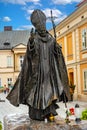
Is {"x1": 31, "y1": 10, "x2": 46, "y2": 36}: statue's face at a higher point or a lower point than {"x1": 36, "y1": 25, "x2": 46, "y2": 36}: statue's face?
higher

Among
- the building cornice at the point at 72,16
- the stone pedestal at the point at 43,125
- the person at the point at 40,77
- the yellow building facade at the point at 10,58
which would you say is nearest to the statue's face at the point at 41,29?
the person at the point at 40,77

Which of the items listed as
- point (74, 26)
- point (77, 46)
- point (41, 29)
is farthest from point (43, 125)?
point (74, 26)

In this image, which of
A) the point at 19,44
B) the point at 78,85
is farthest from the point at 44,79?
the point at 19,44

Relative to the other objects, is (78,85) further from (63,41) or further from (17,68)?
(17,68)

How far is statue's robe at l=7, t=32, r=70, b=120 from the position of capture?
643cm

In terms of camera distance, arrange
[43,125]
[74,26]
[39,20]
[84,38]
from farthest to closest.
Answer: [74,26] → [84,38] → [39,20] → [43,125]

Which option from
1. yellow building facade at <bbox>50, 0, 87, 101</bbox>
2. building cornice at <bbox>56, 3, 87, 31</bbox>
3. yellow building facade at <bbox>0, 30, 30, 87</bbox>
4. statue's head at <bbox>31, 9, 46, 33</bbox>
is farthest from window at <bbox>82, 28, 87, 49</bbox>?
yellow building facade at <bbox>0, 30, 30, 87</bbox>

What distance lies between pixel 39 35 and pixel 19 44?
47326mm

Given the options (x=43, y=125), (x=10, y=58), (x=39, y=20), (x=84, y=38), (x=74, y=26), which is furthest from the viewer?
(x=10, y=58)

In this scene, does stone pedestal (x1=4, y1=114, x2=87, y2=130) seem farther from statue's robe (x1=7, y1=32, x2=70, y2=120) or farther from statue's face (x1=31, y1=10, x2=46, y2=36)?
statue's face (x1=31, y1=10, x2=46, y2=36)

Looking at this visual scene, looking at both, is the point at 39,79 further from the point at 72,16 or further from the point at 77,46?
the point at 72,16

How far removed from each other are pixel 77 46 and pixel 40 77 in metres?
19.1

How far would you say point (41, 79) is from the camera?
257 inches

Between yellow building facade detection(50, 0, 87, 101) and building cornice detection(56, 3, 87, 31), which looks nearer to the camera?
building cornice detection(56, 3, 87, 31)
